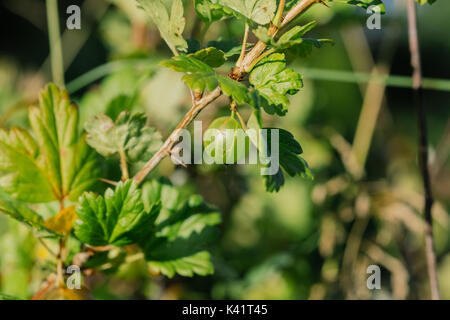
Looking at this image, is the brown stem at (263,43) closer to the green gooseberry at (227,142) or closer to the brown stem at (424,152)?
the green gooseberry at (227,142)

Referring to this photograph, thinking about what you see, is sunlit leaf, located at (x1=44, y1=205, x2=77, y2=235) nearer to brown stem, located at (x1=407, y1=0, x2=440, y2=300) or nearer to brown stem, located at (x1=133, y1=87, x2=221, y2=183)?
brown stem, located at (x1=133, y1=87, x2=221, y2=183)

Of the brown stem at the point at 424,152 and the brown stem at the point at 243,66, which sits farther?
the brown stem at the point at 424,152

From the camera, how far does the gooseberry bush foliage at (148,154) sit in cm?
36

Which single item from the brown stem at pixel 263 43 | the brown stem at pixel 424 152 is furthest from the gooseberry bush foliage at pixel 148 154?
the brown stem at pixel 424 152

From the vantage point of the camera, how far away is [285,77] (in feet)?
1.17

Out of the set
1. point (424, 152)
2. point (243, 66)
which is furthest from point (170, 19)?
point (424, 152)

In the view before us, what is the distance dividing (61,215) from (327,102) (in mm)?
884

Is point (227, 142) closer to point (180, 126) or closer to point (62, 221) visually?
point (180, 126)

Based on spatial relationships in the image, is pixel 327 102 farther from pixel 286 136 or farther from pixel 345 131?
pixel 286 136

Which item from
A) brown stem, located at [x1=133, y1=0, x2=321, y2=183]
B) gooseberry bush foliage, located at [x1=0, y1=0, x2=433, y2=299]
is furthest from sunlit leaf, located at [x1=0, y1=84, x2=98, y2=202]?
brown stem, located at [x1=133, y1=0, x2=321, y2=183]

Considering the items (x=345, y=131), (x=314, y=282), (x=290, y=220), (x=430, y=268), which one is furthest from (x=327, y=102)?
(x=430, y=268)

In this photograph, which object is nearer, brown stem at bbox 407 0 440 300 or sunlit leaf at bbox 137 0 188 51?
sunlit leaf at bbox 137 0 188 51

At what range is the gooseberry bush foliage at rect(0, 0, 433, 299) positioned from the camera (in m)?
0.36

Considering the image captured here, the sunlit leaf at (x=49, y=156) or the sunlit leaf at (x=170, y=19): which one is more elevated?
the sunlit leaf at (x=170, y=19)
